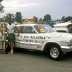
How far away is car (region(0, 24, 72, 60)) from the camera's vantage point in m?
9.01

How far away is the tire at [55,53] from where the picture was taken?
922 cm

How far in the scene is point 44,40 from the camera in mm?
9695

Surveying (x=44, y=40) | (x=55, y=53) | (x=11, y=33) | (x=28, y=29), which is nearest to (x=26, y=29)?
(x=28, y=29)

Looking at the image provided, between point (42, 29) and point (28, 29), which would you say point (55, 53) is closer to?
point (42, 29)

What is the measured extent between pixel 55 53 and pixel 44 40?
2.77 ft

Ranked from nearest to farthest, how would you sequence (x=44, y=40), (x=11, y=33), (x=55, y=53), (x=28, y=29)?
1. (x=55, y=53)
2. (x=44, y=40)
3. (x=28, y=29)
4. (x=11, y=33)

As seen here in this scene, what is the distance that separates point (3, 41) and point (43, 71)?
453 centimetres

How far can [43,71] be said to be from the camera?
739 cm

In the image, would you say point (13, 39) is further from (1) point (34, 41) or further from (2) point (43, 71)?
(2) point (43, 71)

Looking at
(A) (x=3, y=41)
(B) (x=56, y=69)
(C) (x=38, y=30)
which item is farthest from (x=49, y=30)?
(B) (x=56, y=69)

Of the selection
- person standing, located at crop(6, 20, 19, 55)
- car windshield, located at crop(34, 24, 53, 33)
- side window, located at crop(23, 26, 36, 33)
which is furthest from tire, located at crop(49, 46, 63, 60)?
person standing, located at crop(6, 20, 19, 55)

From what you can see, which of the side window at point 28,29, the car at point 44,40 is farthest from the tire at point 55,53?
the side window at point 28,29

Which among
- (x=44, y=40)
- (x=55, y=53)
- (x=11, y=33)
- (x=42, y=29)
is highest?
(x=42, y=29)

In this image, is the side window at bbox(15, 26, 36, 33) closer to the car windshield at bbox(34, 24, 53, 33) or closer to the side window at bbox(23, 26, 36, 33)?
the side window at bbox(23, 26, 36, 33)
